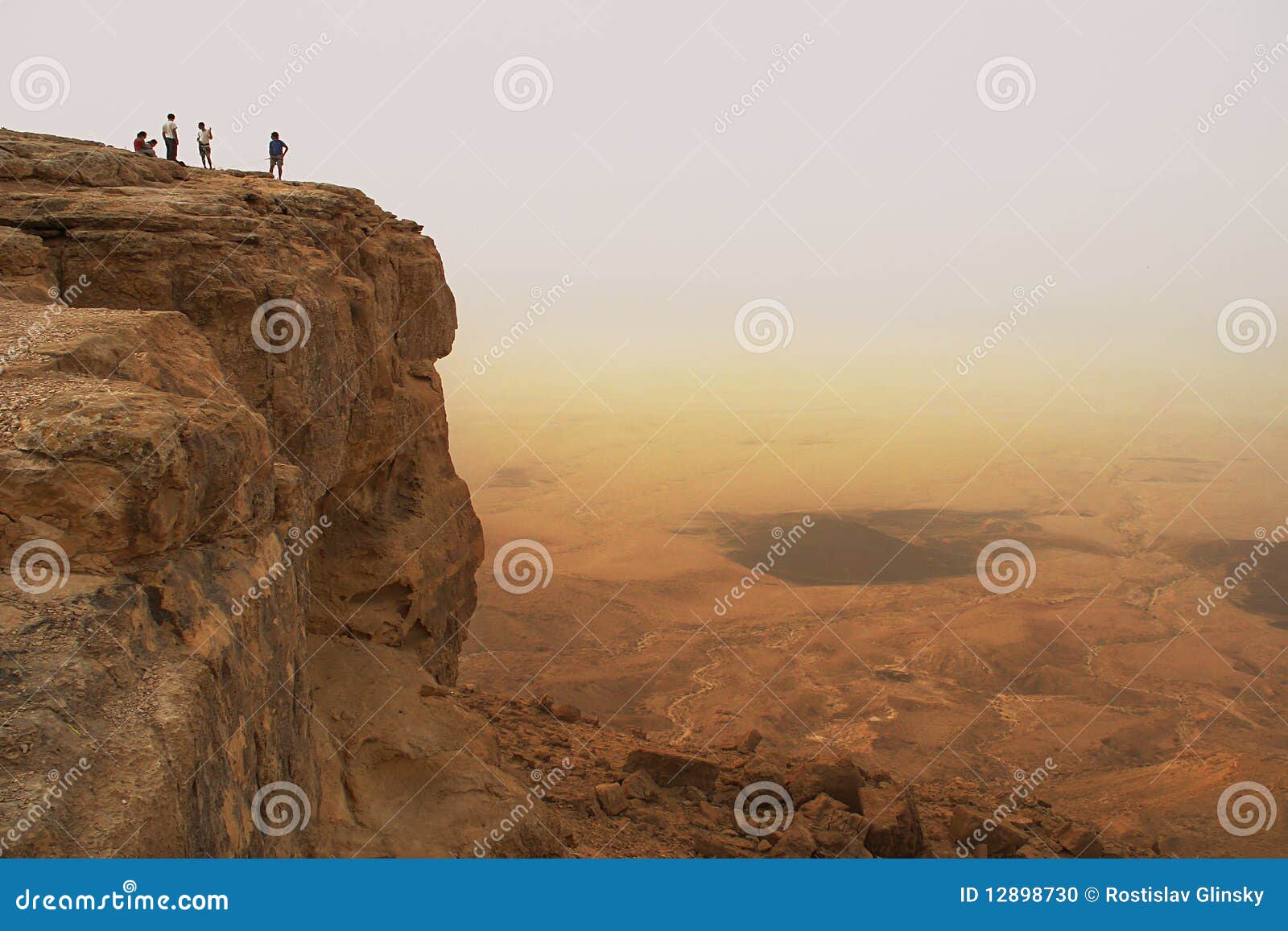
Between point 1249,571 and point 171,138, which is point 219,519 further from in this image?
point 1249,571

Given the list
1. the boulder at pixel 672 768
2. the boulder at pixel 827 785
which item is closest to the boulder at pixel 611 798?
the boulder at pixel 672 768

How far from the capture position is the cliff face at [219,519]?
4.20 metres

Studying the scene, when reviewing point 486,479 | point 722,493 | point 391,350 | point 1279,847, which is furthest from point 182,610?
point 486,479

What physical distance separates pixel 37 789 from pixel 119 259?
187 inches

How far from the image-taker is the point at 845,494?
1361 inches

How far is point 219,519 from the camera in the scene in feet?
17.5

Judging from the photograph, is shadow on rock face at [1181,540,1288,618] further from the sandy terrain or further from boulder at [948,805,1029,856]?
boulder at [948,805,1029,856]

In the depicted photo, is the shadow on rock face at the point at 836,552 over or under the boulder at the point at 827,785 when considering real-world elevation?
over

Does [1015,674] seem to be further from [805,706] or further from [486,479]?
[486,479]

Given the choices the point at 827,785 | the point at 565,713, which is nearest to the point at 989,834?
the point at 827,785

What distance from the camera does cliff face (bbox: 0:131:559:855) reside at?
4.20 meters

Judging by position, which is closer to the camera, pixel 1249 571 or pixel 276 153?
pixel 276 153

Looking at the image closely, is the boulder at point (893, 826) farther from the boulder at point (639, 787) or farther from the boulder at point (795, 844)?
the boulder at point (639, 787)

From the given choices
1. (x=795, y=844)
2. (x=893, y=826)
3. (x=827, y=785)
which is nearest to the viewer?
(x=795, y=844)
